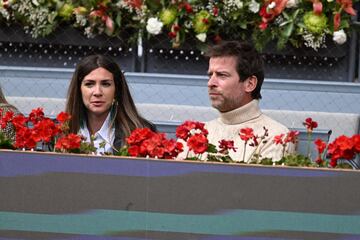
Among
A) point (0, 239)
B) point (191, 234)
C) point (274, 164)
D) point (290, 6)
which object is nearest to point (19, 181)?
point (0, 239)

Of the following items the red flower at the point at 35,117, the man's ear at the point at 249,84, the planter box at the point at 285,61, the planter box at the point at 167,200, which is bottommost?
the planter box at the point at 167,200

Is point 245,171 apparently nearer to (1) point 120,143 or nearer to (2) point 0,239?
(2) point 0,239

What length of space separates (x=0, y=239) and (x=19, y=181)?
23 cm

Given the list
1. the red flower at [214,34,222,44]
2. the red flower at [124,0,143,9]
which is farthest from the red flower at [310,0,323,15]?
the red flower at [124,0,143,9]

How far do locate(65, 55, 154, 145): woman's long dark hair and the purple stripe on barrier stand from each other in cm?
139

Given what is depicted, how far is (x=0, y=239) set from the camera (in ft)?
13.2

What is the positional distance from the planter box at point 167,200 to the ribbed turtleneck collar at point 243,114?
1.48 m

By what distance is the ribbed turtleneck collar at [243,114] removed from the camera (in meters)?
5.32

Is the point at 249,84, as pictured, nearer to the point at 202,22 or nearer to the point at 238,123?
the point at 238,123

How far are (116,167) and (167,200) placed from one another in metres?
0.23

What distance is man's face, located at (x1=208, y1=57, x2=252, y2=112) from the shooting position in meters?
5.29

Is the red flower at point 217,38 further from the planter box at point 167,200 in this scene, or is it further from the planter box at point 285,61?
the planter box at point 167,200

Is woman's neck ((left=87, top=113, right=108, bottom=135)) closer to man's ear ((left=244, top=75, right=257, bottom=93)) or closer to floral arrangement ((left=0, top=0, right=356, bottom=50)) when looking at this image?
man's ear ((left=244, top=75, right=257, bottom=93))

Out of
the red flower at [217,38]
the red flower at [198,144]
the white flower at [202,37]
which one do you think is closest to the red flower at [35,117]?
the red flower at [198,144]
